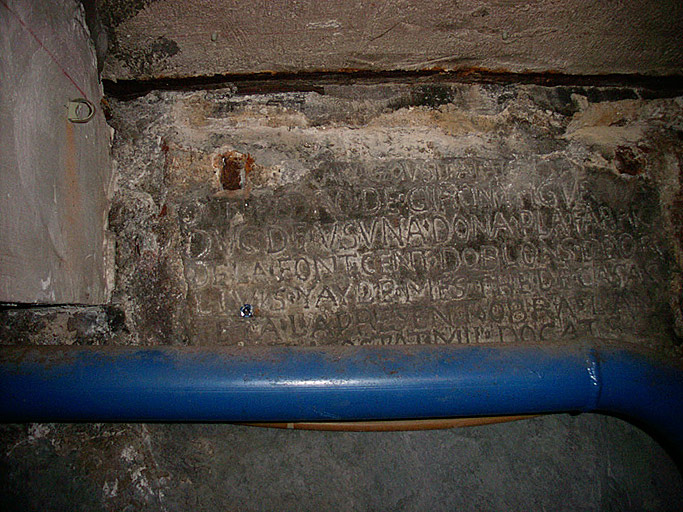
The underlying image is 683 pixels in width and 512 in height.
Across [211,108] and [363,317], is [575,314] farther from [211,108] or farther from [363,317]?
[211,108]

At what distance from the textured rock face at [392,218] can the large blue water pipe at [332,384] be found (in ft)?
0.59

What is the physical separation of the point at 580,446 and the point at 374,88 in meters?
1.41

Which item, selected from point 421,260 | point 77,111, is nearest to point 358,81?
point 421,260

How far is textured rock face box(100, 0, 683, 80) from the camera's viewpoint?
52.5 inches

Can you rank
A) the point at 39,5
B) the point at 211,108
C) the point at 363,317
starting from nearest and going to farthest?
the point at 39,5, the point at 363,317, the point at 211,108

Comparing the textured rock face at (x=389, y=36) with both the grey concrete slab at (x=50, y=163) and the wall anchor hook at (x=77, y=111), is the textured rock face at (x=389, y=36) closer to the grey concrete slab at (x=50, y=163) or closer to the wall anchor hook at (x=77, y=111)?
the grey concrete slab at (x=50, y=163)

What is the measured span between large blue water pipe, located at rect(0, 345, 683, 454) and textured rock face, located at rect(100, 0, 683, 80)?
A: 3.18 ft

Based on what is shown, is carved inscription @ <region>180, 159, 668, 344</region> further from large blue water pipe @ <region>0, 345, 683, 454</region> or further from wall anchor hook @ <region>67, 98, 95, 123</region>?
wall anchor hook @ <region>67, 98, 95, 123</region>

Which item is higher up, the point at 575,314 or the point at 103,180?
the point at 103,180

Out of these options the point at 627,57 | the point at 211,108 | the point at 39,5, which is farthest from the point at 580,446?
the point at 39,5

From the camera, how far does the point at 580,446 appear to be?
56.8 inches

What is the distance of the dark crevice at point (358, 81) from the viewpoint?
1.53 metres

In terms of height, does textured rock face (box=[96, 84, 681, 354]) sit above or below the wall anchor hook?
below

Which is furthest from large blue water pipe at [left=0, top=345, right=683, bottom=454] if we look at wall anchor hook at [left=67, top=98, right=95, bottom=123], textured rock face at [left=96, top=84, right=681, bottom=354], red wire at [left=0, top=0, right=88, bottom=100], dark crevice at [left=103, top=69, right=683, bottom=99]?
dark crevice at [left=103, top=69, right=683, bottom=99]
